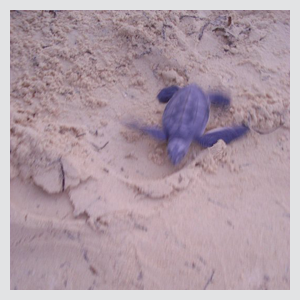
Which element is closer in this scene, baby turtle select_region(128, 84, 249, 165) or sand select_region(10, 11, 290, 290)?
sand select_region(10, 11, 290, 290)

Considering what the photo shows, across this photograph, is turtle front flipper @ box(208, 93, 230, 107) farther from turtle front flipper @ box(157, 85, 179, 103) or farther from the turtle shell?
turtle front flipper @ box(157, 85, 179, 103)

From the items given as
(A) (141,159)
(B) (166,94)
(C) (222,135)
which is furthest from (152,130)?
(C) (222,135)

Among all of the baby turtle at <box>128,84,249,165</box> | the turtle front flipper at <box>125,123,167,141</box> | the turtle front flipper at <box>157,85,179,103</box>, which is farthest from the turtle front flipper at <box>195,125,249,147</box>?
the turtle front flipper at <box>157,85,179,103</box>

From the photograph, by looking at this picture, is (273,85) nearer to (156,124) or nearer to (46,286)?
(156,124)

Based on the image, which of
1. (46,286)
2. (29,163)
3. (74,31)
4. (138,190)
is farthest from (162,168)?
(74,31)

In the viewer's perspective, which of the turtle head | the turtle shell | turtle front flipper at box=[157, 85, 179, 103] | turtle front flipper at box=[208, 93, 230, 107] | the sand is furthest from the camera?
turtle front flipper at box=[157, 85, 179, 103]

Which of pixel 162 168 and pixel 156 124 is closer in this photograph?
pixel 162 168

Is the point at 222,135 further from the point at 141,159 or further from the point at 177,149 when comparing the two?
the point at 141,159
